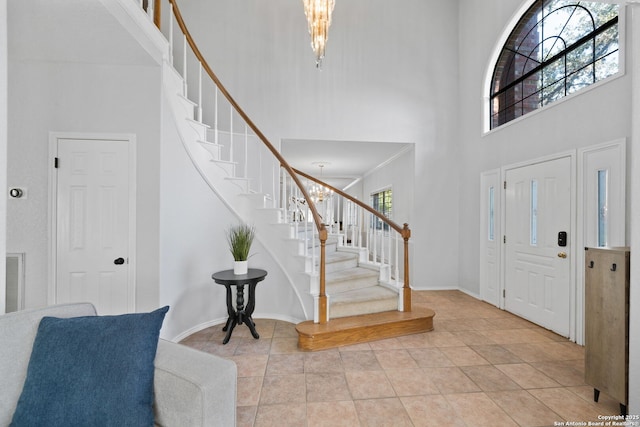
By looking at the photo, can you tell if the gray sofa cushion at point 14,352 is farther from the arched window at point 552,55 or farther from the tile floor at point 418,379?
the arched window at point 552,55

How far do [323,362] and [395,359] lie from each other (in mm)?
669

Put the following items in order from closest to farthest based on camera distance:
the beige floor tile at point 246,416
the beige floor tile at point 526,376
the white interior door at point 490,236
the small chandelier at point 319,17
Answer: the beige floor tile at point 246,416 → the beige floor tile at point 526,376 → the small chandelier at point 319,17 → the white interior door at point 490,236

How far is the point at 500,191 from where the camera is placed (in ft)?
13.9

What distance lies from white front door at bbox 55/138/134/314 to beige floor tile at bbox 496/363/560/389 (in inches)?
134

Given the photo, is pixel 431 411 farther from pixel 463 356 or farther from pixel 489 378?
pixel 463 356

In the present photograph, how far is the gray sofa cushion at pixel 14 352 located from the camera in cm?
116

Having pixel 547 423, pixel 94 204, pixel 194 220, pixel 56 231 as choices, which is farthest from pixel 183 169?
pixel 547 423

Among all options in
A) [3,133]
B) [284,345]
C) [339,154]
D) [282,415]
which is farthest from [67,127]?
[339,154]

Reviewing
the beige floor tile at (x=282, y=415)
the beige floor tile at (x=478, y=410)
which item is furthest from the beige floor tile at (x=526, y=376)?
the beige floor tile at (x=282, y=415)

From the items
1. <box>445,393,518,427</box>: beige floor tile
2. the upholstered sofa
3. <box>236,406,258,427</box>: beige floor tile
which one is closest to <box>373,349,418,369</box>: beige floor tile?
<box>445,393,518,427</box>: beige floor tile

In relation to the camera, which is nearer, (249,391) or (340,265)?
(249,391)

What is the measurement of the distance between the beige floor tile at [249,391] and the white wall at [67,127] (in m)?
1.17

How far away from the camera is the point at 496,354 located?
112 inches

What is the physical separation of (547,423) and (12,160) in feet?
15.0
